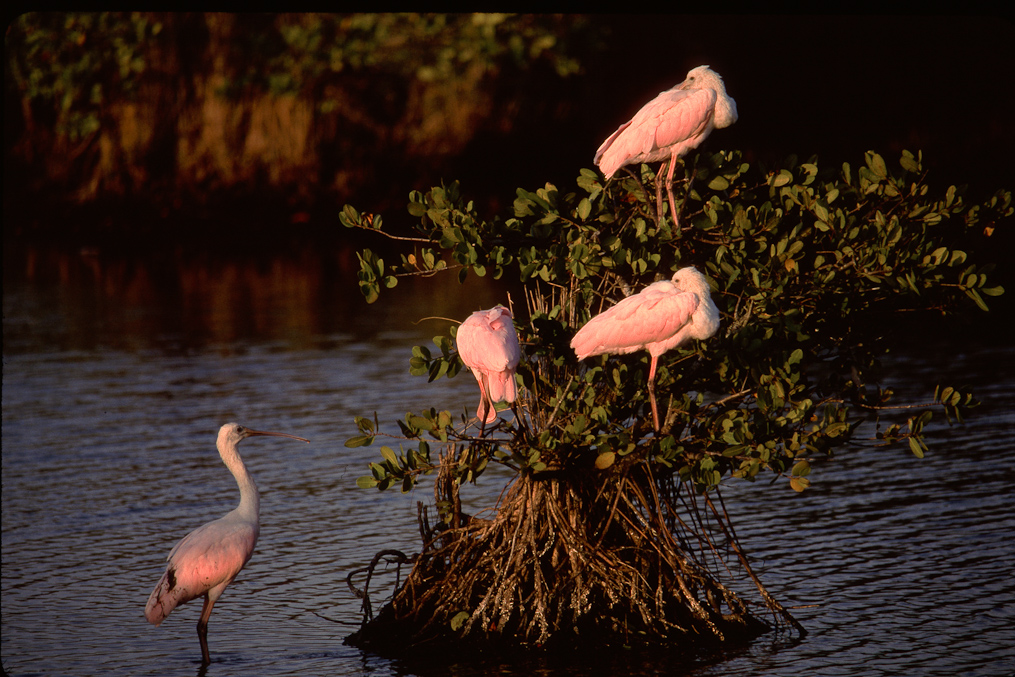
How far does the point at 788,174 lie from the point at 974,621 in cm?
307

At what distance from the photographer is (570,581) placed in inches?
330

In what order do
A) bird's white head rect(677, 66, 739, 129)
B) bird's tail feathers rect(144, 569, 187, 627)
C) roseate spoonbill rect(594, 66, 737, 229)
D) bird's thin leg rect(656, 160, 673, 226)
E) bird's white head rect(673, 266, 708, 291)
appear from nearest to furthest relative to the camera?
bird's white head rect(673, 266, 708, 291) < bird's thin leg rect(656, 160, 673, 226) < bird's tail feathers rect(144, 569, 187, 627) < roseate spoonbill rect(594, 66, 737, 229) < bird's white head rect(677, 66, 739, 129)

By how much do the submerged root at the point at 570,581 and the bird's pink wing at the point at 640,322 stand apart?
89 cm

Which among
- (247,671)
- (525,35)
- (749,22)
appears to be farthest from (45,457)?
(749,22)

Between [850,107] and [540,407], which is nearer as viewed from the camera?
[540,407]

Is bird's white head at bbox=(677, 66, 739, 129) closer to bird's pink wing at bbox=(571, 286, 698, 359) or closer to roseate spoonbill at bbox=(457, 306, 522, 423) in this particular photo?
bird's pink wing at bbox=(571, 286, 698, 359)

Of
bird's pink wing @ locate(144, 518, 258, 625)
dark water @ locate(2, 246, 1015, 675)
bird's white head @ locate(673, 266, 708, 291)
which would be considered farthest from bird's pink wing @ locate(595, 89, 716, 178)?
bird's pink wing @ locate(144, 518, 258, 625)

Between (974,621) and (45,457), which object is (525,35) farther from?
(974,621)

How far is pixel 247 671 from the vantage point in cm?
835

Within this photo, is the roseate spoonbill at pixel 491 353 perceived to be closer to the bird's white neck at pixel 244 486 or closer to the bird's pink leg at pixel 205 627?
the bird's white neck at pixel 244 486

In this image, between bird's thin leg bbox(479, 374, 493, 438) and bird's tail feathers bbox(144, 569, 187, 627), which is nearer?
bird's thin leg bbox(479, 374, 493, 438)

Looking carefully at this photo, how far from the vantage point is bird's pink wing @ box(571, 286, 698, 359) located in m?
7.81

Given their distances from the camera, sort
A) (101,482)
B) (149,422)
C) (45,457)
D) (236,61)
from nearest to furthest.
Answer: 1. (101,482)
2. (45,457)
3. (149,422)
4. (236,61)

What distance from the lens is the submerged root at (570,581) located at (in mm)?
8344
